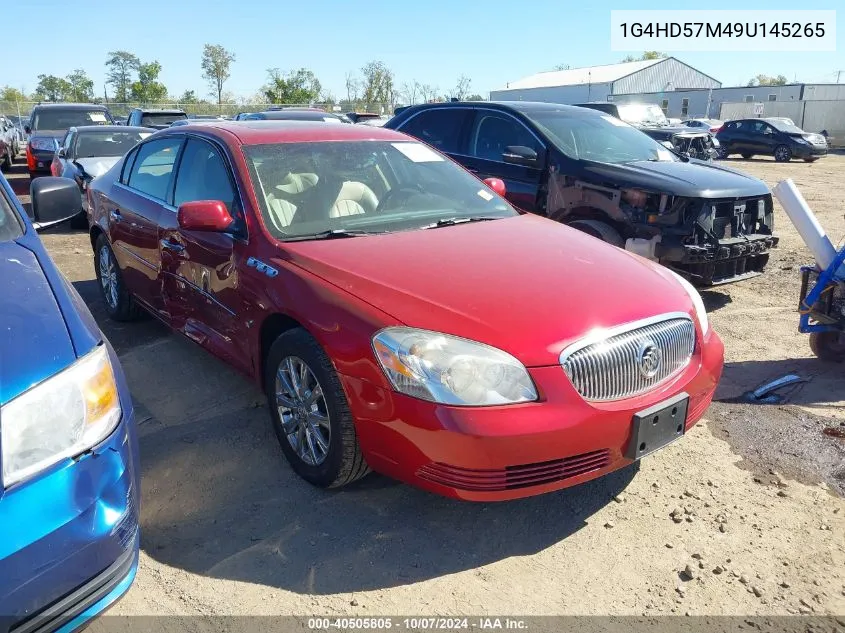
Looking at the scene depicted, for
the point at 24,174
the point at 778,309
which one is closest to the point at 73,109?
the point at 24,174

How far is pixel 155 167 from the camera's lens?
4.59 metres

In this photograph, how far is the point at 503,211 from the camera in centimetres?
406

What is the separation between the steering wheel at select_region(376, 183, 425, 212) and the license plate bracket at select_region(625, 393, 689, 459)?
5.97ft

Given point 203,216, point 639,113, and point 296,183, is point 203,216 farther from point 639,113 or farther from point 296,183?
point 639,113

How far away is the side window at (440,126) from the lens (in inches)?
282

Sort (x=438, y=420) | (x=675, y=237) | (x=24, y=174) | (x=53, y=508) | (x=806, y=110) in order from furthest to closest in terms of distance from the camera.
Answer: (x=806, y=110)
(x=24, y=174)
(x=675, y=237)
(x=438, y=420)
(x=53, y=508)

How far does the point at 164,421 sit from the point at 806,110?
125 feet

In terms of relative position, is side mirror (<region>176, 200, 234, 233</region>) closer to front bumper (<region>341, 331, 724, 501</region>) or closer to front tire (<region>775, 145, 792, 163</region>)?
front bumper (<region>341, 331, 724, 501</region>)

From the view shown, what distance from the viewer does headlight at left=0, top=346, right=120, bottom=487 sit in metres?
1.78

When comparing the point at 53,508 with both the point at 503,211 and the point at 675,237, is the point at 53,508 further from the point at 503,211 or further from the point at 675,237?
the point at 675,237

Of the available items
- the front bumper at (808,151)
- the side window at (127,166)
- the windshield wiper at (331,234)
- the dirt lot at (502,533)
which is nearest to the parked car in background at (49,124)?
the side window at (127,166)

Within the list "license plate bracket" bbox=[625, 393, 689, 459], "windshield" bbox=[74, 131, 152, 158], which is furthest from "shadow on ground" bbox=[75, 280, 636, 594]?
"windshield" bbox=[74, 131, 152, 158]

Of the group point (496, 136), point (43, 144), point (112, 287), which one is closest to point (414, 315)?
point (112, 287)

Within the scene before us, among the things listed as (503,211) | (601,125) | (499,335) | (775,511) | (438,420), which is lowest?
(775,511)
